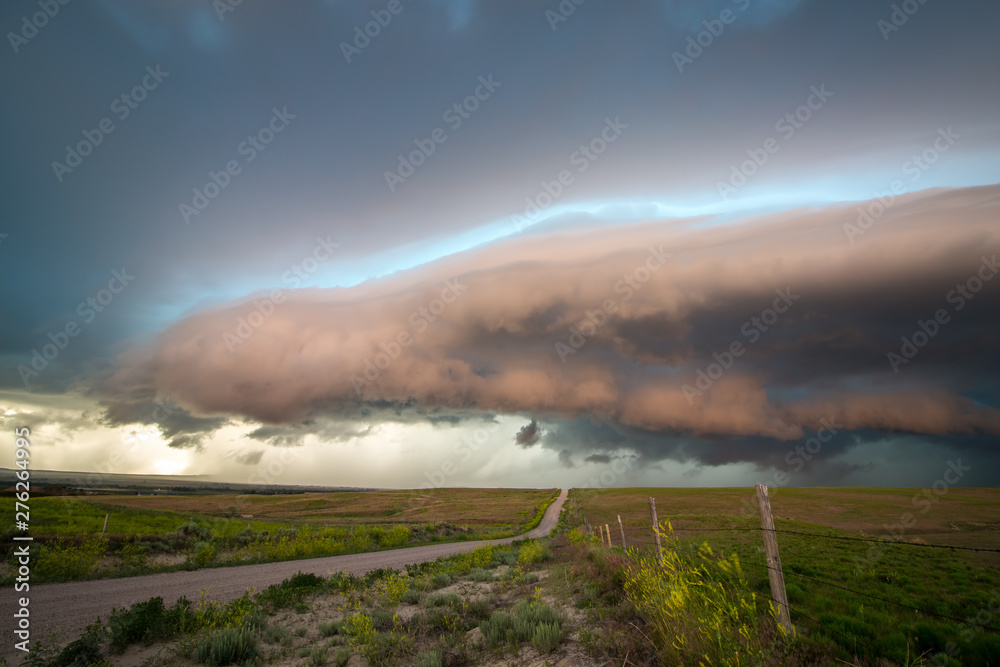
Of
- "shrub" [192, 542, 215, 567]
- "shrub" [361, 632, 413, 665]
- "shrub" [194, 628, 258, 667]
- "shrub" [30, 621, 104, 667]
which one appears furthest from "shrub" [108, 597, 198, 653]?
"shrub" [192, 542, 215, 567]

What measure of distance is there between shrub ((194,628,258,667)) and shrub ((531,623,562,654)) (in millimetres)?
5872

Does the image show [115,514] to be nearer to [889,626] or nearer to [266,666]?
[266,666]

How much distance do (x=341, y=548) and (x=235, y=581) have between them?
1488 cm

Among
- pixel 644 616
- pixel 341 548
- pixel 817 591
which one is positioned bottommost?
pixel 341 548

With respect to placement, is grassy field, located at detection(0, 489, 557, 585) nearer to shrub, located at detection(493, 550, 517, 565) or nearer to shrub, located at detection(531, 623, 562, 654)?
shrub, located at detection(493, 550, 517, 565)

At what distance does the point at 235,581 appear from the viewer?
18.5 meters

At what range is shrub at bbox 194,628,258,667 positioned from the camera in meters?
8.91

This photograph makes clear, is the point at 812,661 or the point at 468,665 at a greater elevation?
the point at 812,661

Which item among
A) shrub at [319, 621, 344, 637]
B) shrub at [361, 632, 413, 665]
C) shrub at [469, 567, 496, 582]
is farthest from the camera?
shrub at [469, 567, 496, 582]

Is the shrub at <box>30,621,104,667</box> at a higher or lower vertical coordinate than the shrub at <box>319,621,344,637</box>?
higher

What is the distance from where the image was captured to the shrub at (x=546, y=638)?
8.23 meters

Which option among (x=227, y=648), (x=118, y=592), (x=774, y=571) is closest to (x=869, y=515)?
(x=774, y=571)

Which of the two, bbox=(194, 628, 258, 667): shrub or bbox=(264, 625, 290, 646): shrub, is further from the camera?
bbox=(264, 625, 290, 646): shrub

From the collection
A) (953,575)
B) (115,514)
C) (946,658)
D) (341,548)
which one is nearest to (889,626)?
(946,658)
